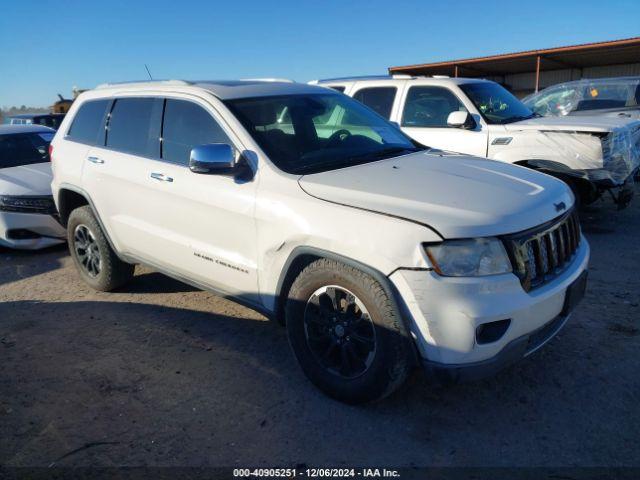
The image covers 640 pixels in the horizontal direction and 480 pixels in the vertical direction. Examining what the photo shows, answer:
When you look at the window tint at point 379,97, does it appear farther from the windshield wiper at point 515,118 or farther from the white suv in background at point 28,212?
the white suv in background at point 28,212

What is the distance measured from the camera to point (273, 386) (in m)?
3.31

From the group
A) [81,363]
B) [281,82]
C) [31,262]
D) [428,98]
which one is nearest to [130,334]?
[81,363]

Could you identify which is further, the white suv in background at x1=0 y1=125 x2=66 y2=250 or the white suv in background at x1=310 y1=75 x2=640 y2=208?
the white suv in background at x1=0 y1=125 x2=66 y2=250

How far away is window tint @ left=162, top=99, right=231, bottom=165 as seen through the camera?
361cm

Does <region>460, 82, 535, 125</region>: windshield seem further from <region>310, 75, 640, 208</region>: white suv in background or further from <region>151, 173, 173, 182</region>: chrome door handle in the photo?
<region>151, 173, 173, 182</region>: chrome door handle

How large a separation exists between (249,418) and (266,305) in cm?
69

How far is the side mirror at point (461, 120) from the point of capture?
20.4 feet

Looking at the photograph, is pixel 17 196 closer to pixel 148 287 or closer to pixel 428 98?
pixel 148 287

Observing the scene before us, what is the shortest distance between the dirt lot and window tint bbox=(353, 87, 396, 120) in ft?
12.3

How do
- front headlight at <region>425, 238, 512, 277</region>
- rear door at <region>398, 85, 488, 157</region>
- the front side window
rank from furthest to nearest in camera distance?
the front side window → rear door at <region>398, 85, 488, 157</region> → front headlight at <region>425, 238, 512, 277</region>

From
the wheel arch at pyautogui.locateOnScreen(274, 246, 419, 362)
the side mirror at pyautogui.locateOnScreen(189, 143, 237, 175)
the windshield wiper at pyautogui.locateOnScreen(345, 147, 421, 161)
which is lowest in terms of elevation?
the wheel arch at pyautogui.locateOnScreen(274, 246, 419, 362)

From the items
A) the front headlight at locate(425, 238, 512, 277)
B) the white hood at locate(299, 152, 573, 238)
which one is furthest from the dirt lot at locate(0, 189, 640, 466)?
the white hood at locate(299, 152, 573, 238)

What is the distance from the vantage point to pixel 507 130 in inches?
250

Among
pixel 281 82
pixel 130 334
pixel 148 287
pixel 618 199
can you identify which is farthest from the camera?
pixel 618 199
